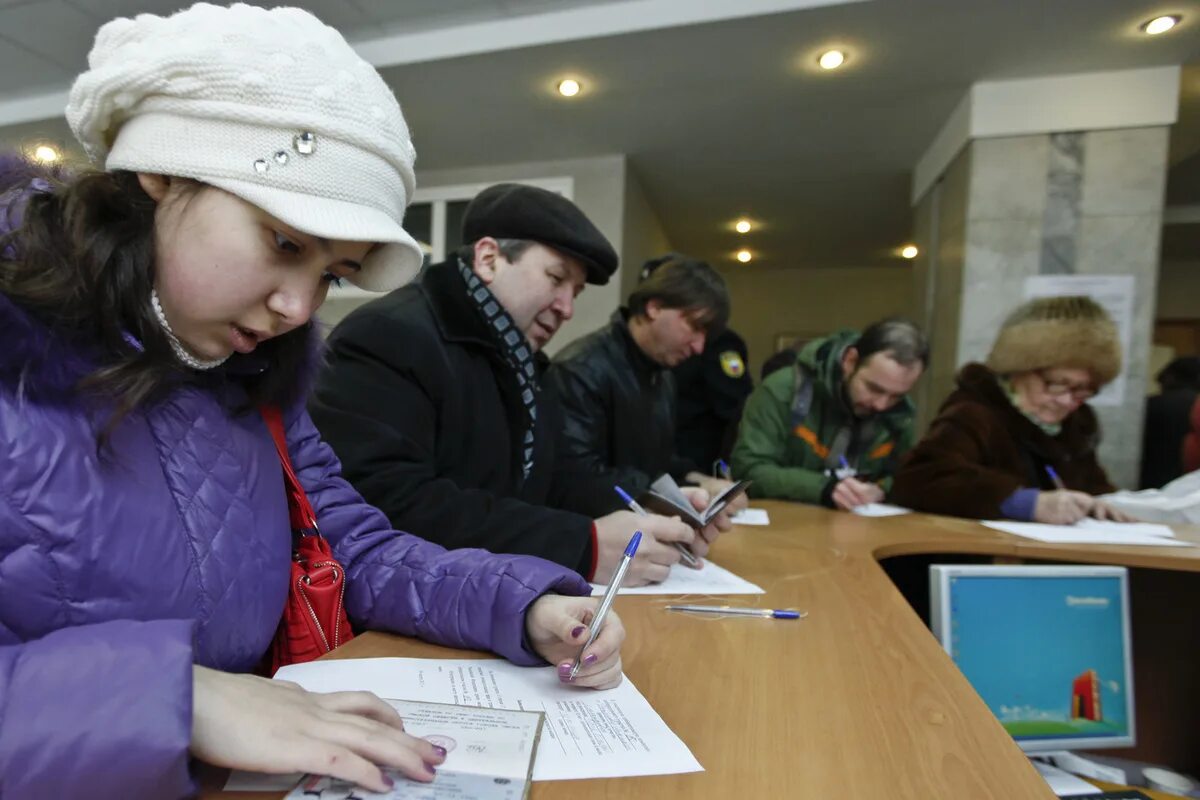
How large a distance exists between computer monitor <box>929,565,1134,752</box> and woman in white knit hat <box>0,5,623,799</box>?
1.37m

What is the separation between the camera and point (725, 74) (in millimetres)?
3756

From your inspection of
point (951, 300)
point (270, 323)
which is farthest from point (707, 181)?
point (270, 323)

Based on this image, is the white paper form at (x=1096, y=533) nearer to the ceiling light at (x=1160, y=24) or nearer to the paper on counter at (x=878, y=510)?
the paper on counter at (x=878, y=510)

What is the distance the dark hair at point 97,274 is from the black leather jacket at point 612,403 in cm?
143

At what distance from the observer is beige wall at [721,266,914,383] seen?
8594mm

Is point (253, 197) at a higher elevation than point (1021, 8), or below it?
below

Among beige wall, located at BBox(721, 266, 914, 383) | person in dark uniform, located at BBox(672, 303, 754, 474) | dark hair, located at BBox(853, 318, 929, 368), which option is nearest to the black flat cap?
dark hair, located at BBox(853, 318, 929, 368)

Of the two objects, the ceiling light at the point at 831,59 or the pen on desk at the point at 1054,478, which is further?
the ceiling light at the point at 831,59

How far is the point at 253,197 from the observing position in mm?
630

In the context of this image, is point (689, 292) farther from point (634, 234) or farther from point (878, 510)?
point (634, 234)

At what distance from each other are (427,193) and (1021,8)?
4281 mm

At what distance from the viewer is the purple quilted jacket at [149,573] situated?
448 mm

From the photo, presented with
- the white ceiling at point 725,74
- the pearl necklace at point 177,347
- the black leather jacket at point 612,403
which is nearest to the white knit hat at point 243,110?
the pearl necklace at point 177,347

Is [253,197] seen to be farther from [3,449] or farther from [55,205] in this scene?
[3,449]
